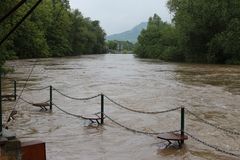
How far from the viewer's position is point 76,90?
92.2 feet

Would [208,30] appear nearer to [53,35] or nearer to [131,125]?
[53,35]

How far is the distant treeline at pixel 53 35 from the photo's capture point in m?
73.4

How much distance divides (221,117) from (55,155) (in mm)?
8400

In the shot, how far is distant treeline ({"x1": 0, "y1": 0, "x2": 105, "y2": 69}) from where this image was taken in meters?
73.4

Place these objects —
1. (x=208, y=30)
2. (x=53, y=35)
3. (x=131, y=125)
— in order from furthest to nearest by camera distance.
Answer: (x=53, y=35) < (x=208, y=30) < (x=131, y=125)

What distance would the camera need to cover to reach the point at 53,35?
344 feet

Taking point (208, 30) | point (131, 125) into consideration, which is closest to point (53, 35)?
point (208, 30)

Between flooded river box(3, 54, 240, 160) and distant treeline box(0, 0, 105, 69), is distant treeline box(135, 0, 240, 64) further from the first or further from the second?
flooded river box(3, 54, 240, 160)

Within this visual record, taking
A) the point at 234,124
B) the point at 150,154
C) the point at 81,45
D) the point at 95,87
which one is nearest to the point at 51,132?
the point at 150,154

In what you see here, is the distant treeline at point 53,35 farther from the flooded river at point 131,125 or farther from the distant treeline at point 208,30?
the flooded river at point 131,125

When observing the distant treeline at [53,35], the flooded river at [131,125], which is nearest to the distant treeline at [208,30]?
the distant treeline at [53,35]

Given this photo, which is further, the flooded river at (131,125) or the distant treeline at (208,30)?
the distant treeline at (208,30)

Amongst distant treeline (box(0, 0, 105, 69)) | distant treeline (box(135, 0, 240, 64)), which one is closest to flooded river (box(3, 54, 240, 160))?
distant treeline (box(0, 0, 105, 69))

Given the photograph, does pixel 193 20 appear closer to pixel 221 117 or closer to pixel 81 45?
pixel 221 117
